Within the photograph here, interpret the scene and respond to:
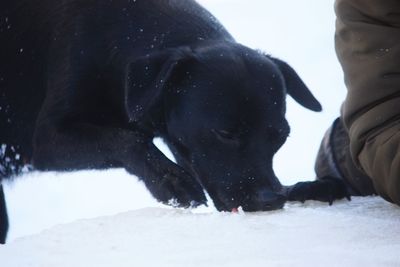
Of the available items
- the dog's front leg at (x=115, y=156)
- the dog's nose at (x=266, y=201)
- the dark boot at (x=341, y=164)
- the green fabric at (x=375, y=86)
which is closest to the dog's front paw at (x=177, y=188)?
the dog's front leg at (x=115, y=156)

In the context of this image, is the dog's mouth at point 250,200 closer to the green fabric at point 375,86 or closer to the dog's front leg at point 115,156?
the dog's front leg at point 115,156

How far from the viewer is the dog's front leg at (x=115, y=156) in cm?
227

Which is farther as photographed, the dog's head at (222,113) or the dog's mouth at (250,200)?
the dog's head at (222,113)

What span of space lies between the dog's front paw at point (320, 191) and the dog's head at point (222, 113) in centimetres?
17

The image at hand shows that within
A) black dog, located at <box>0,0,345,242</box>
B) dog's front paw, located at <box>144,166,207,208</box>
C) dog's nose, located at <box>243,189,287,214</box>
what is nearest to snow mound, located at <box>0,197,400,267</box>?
dog's nose, located at <box>243,189,287,214</box>

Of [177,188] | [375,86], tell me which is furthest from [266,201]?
[375,86]

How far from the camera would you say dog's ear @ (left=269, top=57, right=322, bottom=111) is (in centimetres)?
274

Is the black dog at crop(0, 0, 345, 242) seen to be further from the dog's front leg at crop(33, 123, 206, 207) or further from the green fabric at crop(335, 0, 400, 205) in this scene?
the green fabric at crop(335, 0, 400, 205)

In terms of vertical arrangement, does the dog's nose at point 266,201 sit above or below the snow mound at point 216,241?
below

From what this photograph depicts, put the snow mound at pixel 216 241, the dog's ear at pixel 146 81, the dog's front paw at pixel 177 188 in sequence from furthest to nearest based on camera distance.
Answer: the dog's ear at pixel 146 81 < the dog's front paw at pixel 177 188 < the snow mound at pixel 216 241

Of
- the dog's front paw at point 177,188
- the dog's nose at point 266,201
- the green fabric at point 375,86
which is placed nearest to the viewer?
the green fabric at point 375,86

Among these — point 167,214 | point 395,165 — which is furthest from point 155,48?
point 395,165

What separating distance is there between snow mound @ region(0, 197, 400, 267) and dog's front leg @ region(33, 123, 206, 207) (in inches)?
10.9

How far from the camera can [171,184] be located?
2.28 meters
